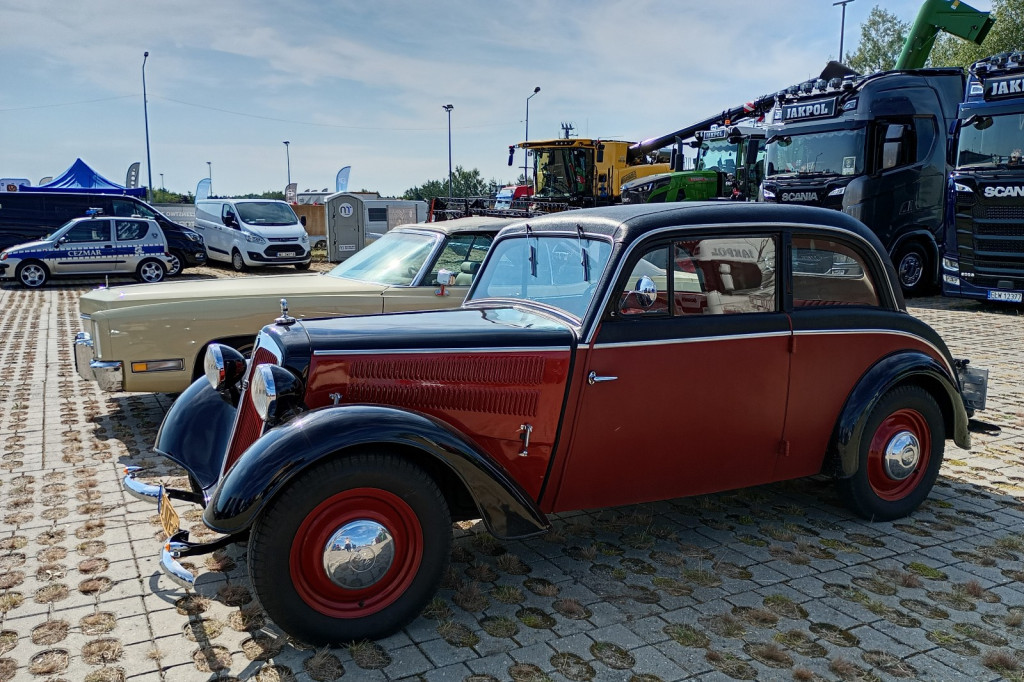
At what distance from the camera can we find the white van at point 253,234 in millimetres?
18734

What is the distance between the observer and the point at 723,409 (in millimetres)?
3811

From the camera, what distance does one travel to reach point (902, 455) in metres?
4.30

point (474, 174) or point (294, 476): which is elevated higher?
point (474, 174)

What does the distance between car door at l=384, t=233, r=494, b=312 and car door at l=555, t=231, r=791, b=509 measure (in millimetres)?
2968

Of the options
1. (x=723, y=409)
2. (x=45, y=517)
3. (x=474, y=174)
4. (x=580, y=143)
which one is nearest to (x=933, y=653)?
(x=723, y=409)

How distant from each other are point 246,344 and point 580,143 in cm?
2005

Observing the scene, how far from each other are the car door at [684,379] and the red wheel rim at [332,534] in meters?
0.82

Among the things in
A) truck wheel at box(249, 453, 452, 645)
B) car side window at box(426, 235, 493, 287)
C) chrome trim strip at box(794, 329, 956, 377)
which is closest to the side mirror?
chrome trim strip at box(794, 329, 956, 377)

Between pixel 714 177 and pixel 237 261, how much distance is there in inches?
479

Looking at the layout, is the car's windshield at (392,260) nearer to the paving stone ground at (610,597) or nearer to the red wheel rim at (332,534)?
the paving stone ground at (610,597)

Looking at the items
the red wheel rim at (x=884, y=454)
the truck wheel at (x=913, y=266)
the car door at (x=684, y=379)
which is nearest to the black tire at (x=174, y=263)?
the truck wheel at (x=913, y=266)

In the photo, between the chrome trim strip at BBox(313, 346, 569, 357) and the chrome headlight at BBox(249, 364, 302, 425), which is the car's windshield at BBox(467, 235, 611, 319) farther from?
the chrome headlight at BBox(249, 364, 302, 425)

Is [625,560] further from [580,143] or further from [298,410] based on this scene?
[580,143]

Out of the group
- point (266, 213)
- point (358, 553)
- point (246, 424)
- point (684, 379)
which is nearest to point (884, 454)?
point (684, 379)
